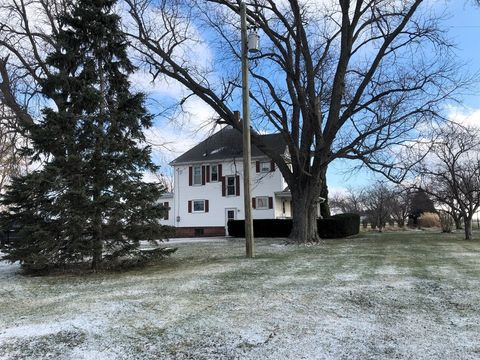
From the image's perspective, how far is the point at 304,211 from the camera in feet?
65.9

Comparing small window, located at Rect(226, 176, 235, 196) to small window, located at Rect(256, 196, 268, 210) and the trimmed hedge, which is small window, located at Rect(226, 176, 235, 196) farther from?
the trimmed hedge

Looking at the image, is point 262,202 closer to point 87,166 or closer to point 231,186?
point 231,186

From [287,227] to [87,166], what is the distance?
19.4 m

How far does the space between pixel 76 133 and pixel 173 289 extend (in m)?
4.96

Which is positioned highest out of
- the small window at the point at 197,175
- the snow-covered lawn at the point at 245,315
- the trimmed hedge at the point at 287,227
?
the small window at the point at 197,175

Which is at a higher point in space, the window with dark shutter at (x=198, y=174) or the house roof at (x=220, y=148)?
the house roof at (x=220, y=148)

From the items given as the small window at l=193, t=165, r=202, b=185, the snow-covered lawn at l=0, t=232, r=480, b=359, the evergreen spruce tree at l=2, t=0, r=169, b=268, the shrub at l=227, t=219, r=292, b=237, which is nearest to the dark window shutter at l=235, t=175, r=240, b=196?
the small window at l=193, t=165, r=202, b=185

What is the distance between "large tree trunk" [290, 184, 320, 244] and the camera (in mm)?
19984

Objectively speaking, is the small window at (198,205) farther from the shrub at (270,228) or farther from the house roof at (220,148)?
the shrub at (270,228)

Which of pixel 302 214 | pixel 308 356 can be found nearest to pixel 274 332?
pixel 308 356

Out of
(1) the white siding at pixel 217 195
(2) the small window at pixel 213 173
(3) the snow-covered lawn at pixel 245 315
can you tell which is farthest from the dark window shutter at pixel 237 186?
(3) the snow-covered lawn at pixel 245 315

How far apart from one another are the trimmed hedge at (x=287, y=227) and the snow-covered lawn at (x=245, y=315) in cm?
1787

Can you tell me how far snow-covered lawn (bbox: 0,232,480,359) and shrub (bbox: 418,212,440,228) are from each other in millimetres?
41061

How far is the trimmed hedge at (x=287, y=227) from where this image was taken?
28.1m
